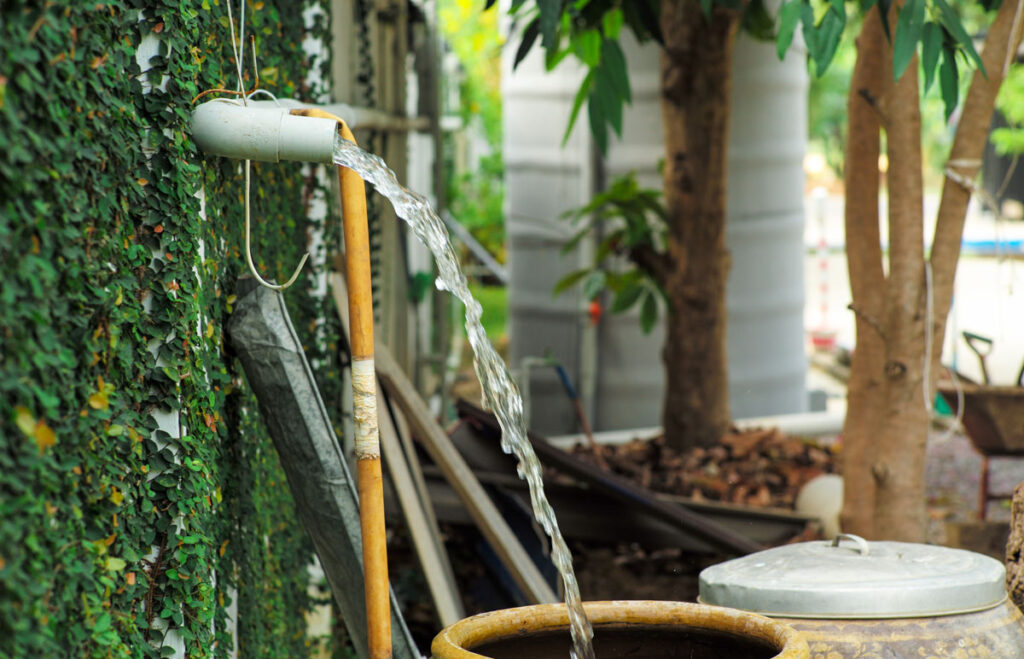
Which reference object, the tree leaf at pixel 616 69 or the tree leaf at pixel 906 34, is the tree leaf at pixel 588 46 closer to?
the tree leaf at pixel 616 69

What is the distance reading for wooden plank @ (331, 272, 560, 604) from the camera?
126 inches

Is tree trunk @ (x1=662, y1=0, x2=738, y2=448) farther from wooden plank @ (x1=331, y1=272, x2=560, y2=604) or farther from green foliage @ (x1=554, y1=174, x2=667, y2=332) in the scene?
wooden plank @ (x1=331, y1=272, x2=560, y2=604)

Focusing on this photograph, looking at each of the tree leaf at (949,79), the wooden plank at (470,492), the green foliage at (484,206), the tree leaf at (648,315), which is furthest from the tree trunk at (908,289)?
the green foliage at (484,206)

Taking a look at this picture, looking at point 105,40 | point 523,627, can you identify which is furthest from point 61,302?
point 523,627

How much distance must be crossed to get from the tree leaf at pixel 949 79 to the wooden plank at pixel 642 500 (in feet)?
6.10

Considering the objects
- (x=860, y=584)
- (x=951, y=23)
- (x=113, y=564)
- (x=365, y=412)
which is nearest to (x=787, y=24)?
(x=951, y=23)

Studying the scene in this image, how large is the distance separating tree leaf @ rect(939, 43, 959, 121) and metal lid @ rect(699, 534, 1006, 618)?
3.62ft

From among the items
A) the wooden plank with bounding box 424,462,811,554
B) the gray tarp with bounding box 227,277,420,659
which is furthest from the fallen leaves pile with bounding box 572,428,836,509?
the gray tarp with bounding box 227,277,420,659

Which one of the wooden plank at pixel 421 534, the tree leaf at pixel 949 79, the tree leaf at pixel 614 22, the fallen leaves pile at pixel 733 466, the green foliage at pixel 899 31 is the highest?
the tree leaf at pixel 614 22

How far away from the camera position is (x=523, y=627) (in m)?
1.90

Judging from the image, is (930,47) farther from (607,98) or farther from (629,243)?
(629,243)

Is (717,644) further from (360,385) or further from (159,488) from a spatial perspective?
(159,488)

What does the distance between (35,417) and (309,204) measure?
198cm

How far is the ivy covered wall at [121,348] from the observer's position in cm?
124
